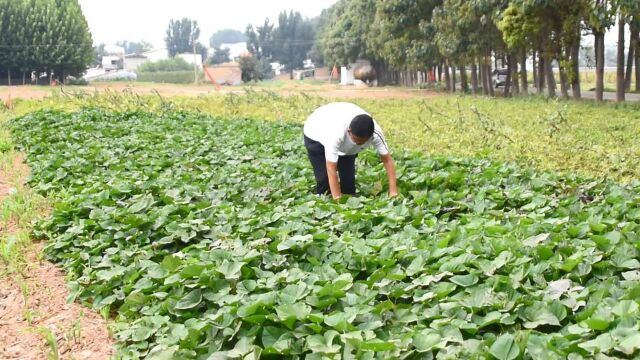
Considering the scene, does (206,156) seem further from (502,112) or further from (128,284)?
(502,112)

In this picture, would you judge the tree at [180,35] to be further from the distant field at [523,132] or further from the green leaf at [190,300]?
the green leaf at [190,300]

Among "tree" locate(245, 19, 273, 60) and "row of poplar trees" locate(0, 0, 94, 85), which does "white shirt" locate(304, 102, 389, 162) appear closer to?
"row of poplar trees" locate(0, 0, 94, 85)

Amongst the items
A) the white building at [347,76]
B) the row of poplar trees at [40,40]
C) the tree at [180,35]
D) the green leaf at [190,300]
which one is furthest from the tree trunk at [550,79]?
the tree at [180,35]

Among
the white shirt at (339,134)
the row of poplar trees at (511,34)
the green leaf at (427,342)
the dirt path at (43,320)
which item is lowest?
the dirt path at (43,320)

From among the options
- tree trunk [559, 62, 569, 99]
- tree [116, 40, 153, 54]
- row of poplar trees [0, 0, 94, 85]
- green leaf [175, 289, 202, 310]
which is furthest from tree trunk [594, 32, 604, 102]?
tree [116, 40, 153, 54]

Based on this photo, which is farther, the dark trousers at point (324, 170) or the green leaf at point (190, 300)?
the dark trousers at point (324, 170)

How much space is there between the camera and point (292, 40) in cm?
9281

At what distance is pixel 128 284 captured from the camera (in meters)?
3.92

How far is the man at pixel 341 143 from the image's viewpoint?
16.9 ft

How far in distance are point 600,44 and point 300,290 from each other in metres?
16.9

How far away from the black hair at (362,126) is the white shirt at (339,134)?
21 cm

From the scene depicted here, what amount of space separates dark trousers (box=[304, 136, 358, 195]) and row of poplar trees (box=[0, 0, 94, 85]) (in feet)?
144

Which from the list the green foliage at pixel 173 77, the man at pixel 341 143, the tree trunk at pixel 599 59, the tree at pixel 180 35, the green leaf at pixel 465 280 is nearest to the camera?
the green leaf at pixel 465 280

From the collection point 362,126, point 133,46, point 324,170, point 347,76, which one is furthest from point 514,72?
point 133,46
